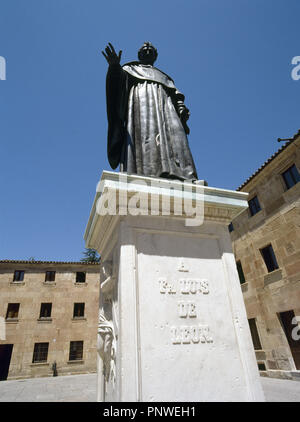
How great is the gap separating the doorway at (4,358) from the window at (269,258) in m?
19.0

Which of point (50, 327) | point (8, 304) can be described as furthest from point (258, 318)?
point (8, 304)

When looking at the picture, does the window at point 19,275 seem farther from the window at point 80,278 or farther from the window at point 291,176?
the window at point 291,176

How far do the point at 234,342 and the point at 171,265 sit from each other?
76 centimetres

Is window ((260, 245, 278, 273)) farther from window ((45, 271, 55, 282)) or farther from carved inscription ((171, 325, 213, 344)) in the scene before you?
window ((45, 271, 55, 282))

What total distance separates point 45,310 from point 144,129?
68.9 ft

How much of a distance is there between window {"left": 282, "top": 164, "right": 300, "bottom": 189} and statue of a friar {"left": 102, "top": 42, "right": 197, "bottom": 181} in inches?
427

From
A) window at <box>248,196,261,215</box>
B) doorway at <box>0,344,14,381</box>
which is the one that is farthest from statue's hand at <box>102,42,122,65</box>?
doorway at <box>0,344,14,381</box>

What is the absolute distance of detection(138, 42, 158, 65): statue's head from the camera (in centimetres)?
402

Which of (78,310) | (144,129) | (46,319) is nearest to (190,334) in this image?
(144,129)

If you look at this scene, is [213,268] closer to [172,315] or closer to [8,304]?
[172,315]

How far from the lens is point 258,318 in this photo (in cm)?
1296

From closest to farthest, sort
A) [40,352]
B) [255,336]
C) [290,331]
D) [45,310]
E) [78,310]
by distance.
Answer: [290,331]
[255,336]
[40,352]
[45,310]
[78,310]

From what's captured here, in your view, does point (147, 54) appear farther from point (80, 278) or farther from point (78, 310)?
point (80, 278)

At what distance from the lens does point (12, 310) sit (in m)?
19.1
